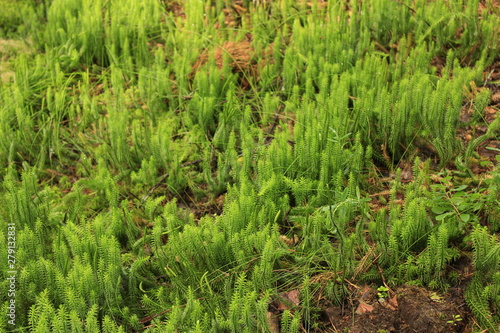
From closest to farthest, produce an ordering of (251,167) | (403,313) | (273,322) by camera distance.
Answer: (403,313), (273,322), (251,167)

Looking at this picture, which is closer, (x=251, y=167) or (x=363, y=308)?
(x=363, y=308)

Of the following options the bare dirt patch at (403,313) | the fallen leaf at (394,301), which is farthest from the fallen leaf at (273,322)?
the fallen leaf at (394,301)

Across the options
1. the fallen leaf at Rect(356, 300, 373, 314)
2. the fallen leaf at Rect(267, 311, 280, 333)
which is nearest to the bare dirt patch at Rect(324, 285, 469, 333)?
the fallen leaf at Rect(356, 300, 373, 314)

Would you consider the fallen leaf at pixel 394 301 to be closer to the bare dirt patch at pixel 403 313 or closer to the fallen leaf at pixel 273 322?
the bare dirt patch at pixel 403 313

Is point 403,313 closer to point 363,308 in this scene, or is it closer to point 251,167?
point 363,308

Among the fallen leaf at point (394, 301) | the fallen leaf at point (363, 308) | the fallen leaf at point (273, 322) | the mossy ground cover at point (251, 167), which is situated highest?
the mossy ground cover at point (251, 167)

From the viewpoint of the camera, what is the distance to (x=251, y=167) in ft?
11.1

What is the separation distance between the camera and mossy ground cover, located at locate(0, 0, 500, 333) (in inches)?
98.9

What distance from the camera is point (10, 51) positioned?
4750 millimetres

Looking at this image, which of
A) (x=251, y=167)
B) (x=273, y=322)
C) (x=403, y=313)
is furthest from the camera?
(x=251, y=167)

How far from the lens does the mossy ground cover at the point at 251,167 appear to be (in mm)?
2512

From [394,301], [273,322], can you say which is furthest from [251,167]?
[394,301]

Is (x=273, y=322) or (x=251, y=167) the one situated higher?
(x=251, y=167)

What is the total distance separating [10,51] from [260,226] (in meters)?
3.22
